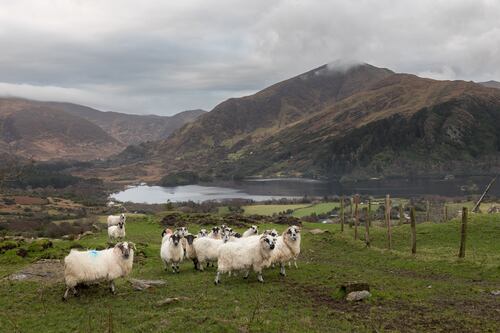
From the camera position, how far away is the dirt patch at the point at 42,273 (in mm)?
19938

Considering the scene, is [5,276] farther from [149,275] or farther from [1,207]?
[1,207]

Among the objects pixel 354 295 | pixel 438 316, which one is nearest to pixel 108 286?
pixel 354 295

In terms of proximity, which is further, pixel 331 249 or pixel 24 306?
pixel 331 249

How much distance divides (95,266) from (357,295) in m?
9.79

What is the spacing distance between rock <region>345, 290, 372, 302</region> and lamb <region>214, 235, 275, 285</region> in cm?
431

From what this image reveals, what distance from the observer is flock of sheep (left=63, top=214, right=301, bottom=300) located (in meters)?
16.8

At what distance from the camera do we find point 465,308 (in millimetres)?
15516

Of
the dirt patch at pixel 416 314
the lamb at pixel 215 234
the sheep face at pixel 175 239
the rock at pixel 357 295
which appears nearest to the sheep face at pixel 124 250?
the sheep face at pixel 175 239

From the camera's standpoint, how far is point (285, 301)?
16250mm

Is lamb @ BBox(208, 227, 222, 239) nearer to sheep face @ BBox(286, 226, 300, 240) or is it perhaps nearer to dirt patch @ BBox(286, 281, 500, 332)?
sheep face @ BBox(286, 226, 300, 240)

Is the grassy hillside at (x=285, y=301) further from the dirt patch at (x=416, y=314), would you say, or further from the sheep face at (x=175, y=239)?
the sheep face at (x=175, y=239)

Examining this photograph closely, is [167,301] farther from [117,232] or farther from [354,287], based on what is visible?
[117,232]

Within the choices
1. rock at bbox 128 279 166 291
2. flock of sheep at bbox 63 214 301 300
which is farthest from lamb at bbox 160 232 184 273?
rock at bbox 128 279 166 291

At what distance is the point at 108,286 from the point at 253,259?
239 inches
